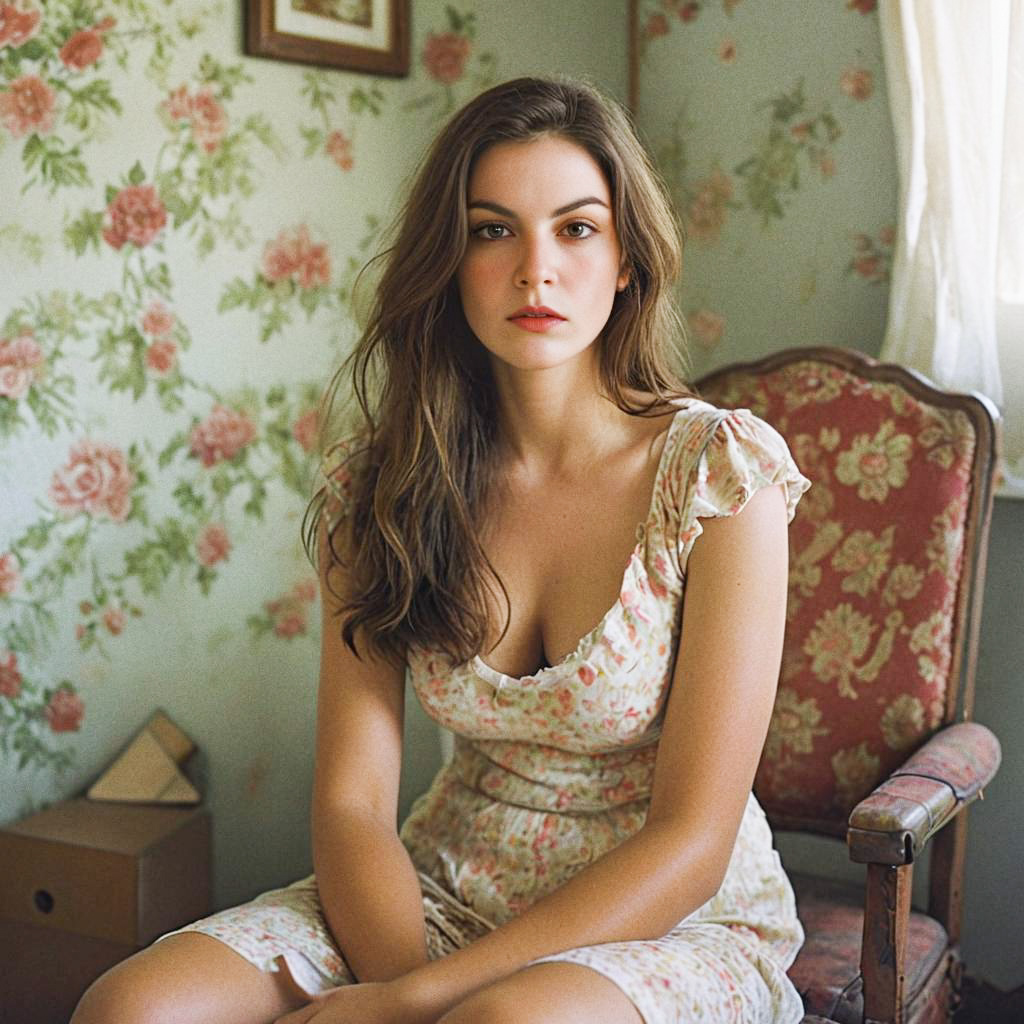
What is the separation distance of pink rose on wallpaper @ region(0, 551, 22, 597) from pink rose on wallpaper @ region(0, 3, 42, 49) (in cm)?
70

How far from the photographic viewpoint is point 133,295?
2035 millimetres

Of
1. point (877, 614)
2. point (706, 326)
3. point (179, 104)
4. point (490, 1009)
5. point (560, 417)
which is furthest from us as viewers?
point (706, 326)

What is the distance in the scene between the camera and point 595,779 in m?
1.50

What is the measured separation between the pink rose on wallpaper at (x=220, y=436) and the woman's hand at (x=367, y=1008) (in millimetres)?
1034

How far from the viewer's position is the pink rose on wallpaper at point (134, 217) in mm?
2002

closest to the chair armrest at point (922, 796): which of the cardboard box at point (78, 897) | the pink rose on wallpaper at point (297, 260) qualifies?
the cardboard box at point (78, 897)

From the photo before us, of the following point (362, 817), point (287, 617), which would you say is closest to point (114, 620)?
point (287, 617)

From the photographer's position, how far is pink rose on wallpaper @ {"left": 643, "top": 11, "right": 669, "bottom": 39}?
2.38m

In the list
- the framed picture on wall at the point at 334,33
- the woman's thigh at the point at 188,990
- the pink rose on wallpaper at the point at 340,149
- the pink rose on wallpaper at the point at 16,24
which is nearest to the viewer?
the woman's thigh at the point at 188,990

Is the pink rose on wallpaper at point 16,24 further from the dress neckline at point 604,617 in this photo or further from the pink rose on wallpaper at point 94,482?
the dress neckline at point 604,617

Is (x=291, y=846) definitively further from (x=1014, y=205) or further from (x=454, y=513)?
(x=1014, y=205)

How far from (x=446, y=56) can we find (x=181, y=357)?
2.27ft

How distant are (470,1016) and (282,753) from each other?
A: 117 cm

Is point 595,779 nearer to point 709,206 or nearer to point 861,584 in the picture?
point 861,584
